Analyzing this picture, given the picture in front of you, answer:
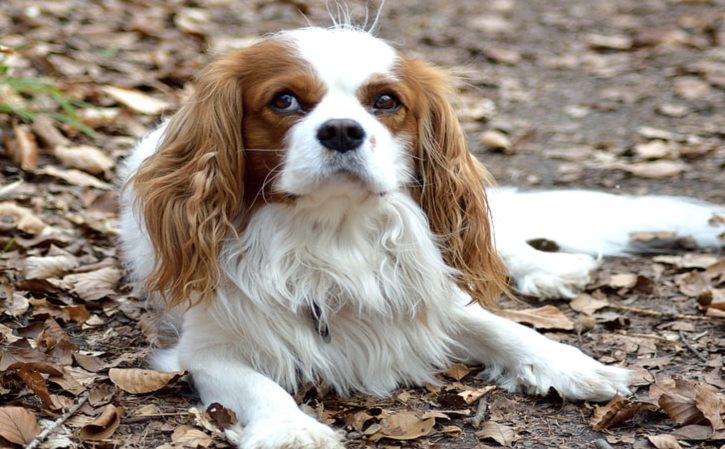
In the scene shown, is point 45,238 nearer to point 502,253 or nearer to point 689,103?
point 502,253

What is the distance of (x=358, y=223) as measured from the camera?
2707 millimetres

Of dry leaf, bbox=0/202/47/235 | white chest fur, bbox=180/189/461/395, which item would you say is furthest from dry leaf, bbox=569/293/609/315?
dry leaf, bbox=0/202/47/235

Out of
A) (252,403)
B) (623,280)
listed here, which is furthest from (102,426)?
(623,280)

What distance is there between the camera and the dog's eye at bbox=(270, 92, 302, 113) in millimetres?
2549

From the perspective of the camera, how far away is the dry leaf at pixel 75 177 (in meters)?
4.25

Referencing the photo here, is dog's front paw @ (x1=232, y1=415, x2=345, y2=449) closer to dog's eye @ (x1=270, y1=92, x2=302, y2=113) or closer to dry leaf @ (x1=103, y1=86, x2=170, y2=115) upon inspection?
dog's eye @ (x1=270, y1=92, x2=302, y2=113)

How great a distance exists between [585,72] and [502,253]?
3523 millimetres

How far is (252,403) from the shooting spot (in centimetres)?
249

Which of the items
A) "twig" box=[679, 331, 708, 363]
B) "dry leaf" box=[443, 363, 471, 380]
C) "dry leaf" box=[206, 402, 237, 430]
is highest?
"twig" box=[679, 331, 708, 363]

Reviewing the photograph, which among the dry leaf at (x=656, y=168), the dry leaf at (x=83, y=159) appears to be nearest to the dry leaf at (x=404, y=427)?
the dry leaf at (x=83, y=159)

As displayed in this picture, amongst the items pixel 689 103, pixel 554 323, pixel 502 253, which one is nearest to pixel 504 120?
pixel 689 103

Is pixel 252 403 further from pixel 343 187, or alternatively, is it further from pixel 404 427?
pixel 343 187

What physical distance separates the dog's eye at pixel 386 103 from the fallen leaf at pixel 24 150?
86.8 inches

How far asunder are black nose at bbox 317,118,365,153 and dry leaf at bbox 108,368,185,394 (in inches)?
32.4
